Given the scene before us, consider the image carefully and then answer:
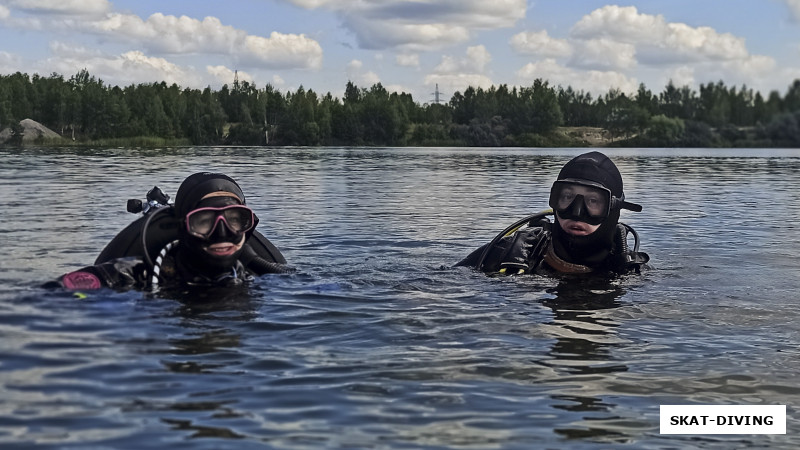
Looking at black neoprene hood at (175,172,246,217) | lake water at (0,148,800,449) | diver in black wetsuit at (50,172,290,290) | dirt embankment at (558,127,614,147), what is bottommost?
lake water at (0,148,800,449)

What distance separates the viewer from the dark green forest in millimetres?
135250

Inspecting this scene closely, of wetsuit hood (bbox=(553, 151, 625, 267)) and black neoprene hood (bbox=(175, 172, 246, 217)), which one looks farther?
wetsuit hood (bbox=(553, 151, 625, 267))

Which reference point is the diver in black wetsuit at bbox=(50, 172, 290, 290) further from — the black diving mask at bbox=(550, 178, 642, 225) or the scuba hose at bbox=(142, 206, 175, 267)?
the black diving mask at bbox=(550, 178, 642, 225)

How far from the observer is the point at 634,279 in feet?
32.2

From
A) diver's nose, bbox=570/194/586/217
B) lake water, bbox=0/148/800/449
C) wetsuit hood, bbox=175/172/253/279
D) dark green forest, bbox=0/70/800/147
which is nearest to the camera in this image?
lake water, bbox=0/148/800/449

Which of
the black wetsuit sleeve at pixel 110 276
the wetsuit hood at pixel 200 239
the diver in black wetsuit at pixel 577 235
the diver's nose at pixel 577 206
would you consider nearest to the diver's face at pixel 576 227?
the diver in black wetsuit at pixel 577 235

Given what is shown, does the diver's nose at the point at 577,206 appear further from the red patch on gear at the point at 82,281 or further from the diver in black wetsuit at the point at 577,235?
the red patch on gear at the point at 82,281

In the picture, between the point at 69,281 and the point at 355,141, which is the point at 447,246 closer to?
the point at 69,281

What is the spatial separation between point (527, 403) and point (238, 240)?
408 cm

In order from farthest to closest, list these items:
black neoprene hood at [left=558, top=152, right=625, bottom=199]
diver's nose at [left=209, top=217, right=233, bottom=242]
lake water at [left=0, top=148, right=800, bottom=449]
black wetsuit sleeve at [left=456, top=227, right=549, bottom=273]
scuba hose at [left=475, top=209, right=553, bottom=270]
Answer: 1. scuba hose at [left=475, top=209, right=553, bottom=270]
2. black wetsuit sleeve at [left=456, top=227, right=549, bottom=273]
3. black neoprene hood at [left=558, top=152, right=625, bottom=199]
4. diver's nose at [left=209, top=217, right=233, bottom=242]
5. lake water at [left=0, top=148, right=800, bottom=449]

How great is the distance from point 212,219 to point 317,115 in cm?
15180

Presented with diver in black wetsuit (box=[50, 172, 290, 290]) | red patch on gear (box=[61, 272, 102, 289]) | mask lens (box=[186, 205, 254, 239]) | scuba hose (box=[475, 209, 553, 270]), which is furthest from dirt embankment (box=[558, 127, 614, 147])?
red patch on gear (box=[61, 272, 102, 289])

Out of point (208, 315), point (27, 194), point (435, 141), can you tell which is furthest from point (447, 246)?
point (435, 141)

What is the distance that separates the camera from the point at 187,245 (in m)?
8.18
